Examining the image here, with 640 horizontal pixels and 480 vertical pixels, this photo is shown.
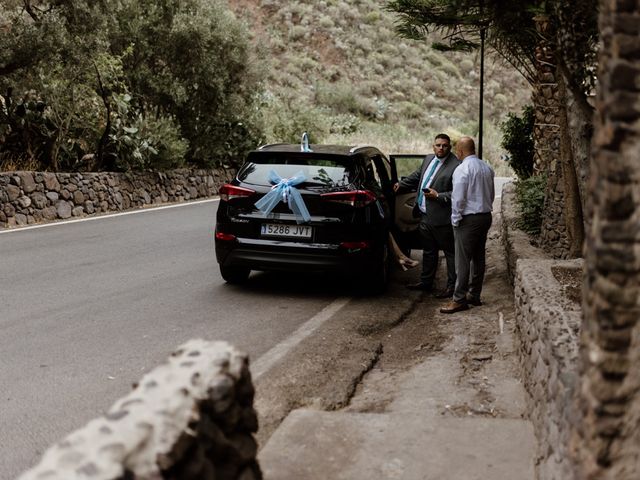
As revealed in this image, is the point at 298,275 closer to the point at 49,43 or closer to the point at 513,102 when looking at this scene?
the point at 49,43

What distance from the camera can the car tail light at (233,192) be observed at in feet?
29.8

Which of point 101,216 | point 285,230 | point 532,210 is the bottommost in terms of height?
point 101,216

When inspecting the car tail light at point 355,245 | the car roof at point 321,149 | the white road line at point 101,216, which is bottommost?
the white road line at point 101,216

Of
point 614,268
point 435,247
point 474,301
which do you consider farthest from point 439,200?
point 614,268

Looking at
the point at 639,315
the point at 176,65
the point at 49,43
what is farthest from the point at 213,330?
the point at 176,65

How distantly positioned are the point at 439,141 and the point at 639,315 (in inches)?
259

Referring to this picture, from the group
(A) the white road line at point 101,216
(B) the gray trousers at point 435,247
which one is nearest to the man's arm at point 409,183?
(B) the gray trousers at point 435,247

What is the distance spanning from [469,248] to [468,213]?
1.30ft

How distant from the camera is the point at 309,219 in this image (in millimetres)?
8836

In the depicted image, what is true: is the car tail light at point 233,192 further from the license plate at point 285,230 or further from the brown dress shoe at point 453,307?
the brown dress shoe at point 453,307

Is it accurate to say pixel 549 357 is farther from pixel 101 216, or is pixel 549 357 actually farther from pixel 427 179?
pixel 101 216

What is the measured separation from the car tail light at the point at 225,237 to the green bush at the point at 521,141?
915 cm

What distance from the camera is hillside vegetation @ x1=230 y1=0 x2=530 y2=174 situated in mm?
52094

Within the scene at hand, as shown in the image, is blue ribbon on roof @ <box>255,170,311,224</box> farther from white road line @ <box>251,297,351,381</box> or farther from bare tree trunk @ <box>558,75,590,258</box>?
bare tree trunk @ <box>558,75,590,258</box>
